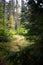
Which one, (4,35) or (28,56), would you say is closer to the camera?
(28,56)

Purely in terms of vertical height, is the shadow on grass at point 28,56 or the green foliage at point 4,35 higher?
the shadow on grass at point 28,56

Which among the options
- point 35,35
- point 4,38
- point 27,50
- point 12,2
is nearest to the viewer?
point 27,50

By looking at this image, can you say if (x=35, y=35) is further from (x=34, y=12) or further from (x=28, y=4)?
(x=28, y=4)

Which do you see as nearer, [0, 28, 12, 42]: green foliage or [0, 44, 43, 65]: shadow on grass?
[0, 44, 43, 65]: shadow on grass

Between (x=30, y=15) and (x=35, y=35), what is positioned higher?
(x=30, y=15)

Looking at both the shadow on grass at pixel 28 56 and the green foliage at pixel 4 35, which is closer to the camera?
the shadow on grass at pixel 28 56

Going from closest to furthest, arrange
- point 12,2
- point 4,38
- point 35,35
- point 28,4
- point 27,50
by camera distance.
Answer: point 27,50 < point 35,35 < point 28,4 < point 4,38 < point 12,2

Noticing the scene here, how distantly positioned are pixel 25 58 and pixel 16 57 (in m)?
0.27

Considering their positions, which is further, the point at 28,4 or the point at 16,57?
the point at 28,4

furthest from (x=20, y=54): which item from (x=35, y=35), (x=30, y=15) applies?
(x=30, y=15)

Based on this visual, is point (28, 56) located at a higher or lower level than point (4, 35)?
higher

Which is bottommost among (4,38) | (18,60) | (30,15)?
(4,38)

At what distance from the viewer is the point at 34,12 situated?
5.11 metres

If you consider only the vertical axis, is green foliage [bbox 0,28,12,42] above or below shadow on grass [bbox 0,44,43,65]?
below
